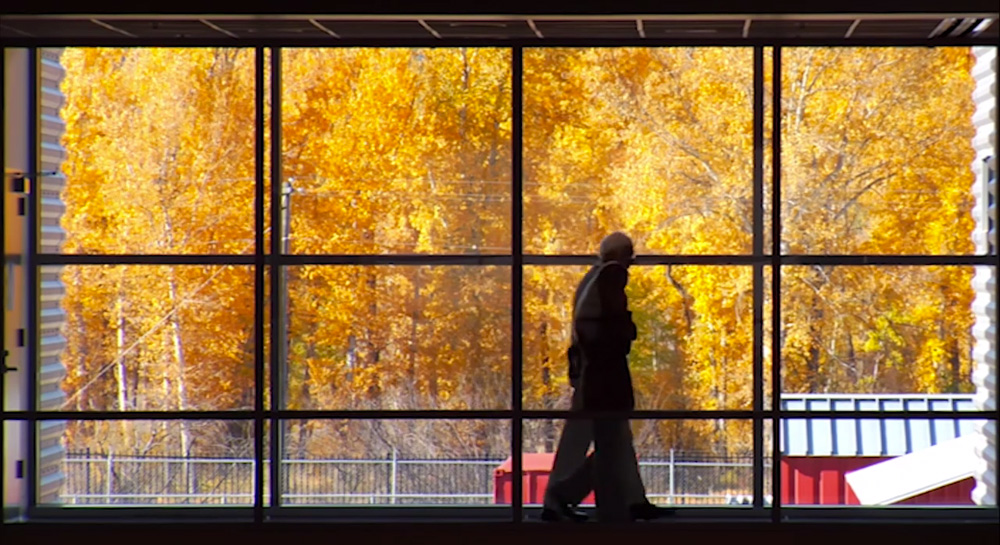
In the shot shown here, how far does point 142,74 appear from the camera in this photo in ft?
36.8

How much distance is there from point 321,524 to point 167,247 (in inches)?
204

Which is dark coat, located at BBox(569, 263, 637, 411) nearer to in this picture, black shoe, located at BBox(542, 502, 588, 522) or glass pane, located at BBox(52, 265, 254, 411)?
black shoe, located at BBox(542, 502, 588, 522)

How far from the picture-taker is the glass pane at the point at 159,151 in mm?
10531

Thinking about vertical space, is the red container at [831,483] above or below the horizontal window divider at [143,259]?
below

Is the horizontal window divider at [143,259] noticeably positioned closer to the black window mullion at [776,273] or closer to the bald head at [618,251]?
the bald head at [618,251]

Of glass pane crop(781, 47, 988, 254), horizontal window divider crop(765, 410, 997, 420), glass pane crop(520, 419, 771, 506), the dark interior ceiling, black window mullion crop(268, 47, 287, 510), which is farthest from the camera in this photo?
glass pane crop(781, 47, 988, 254)

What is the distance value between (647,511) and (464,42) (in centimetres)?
231

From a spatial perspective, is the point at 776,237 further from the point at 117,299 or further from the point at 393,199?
the point at 117,299

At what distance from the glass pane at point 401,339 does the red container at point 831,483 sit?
6.09ft

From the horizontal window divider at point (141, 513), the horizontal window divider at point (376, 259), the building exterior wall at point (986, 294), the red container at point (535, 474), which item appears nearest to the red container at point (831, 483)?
the building exterior wall at point (986, 294)

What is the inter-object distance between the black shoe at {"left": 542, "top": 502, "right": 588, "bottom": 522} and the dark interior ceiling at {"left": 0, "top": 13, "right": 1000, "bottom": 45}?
7.05ft

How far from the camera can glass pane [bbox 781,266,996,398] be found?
9305 millimetres
